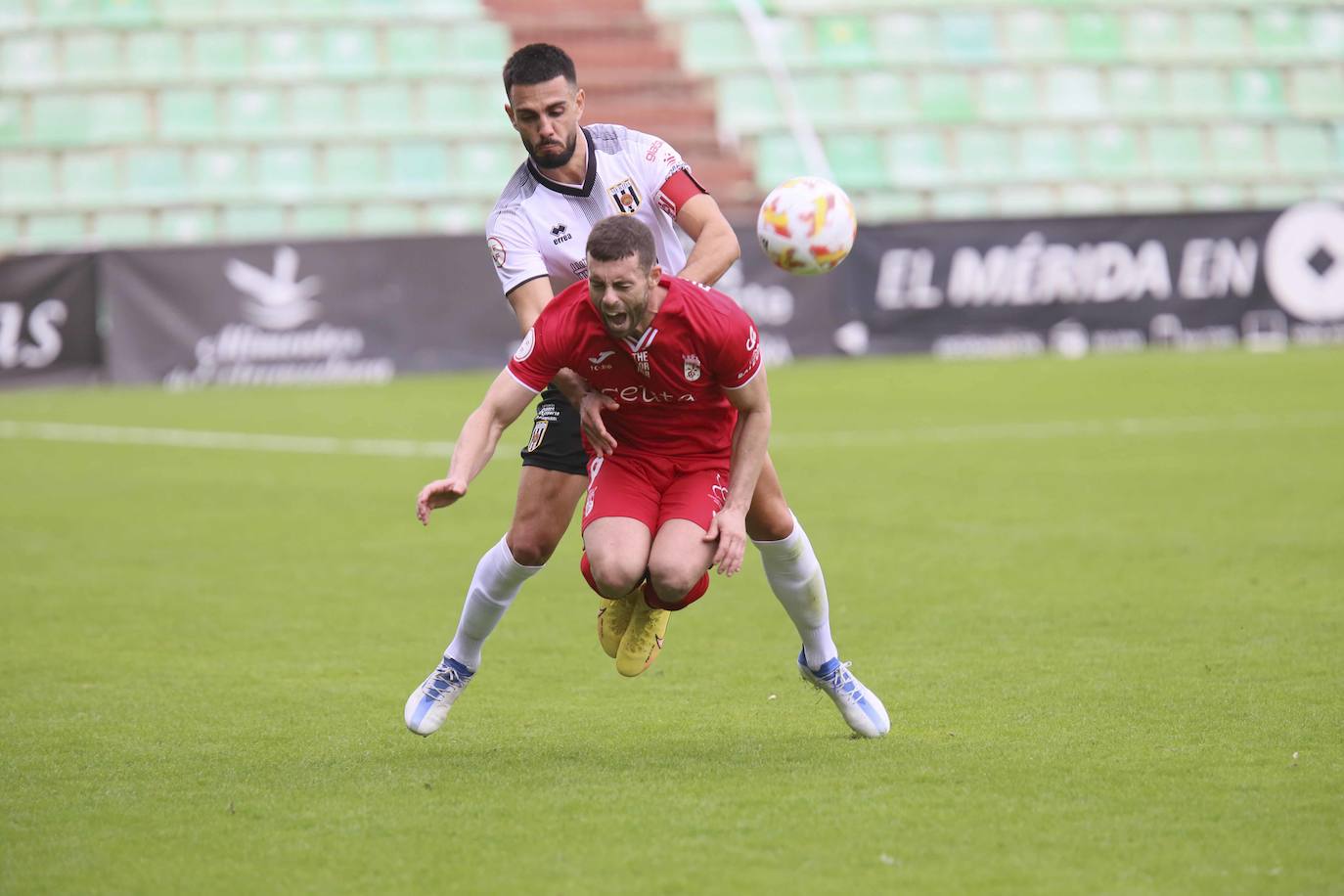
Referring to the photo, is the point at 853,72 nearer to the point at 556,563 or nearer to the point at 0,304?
the point at 0,304

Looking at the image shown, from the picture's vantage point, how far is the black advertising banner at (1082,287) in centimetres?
2108

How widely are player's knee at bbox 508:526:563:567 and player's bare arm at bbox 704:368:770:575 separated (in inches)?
25.5

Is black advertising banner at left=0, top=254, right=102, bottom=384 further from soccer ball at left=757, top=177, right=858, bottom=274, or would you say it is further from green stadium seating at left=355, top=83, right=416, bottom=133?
soccer ball at left=757, top=177, right=858, bottom=274

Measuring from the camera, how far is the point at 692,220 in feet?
21.2

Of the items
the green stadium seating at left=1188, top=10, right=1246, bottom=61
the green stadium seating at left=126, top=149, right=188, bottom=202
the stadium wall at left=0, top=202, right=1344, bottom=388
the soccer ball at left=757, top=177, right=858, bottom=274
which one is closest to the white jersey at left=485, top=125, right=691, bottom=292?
the soccer ball at left=757, top=177, right=858, bottom=274

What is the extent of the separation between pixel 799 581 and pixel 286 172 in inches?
724

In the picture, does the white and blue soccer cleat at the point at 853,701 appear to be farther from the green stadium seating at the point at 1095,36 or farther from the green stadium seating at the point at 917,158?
the green stadium seating at the point at 1095,36

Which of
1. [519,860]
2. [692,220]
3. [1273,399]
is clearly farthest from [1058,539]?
[1273,399]

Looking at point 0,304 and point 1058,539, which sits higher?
point 1058,539

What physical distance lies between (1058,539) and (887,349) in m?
11.5

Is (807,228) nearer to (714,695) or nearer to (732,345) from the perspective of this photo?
(732,345)

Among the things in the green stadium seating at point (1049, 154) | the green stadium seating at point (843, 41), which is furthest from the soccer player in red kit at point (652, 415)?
the green stadium seating at point (843, 41)

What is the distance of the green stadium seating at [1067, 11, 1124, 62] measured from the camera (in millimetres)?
26062

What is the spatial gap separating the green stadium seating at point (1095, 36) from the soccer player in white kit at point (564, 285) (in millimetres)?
20789
